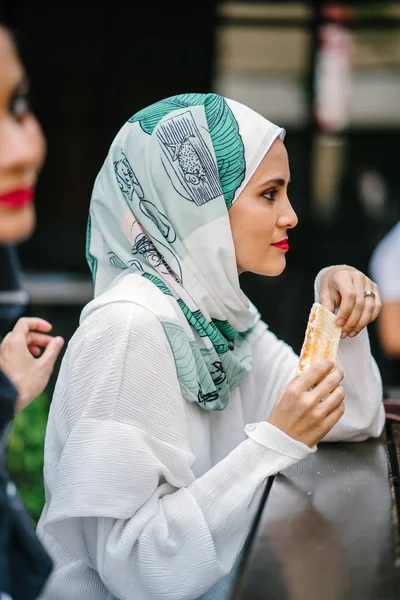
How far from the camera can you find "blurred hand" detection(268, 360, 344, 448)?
1.88 m

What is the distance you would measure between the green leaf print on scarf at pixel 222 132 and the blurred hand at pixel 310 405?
0.49 m

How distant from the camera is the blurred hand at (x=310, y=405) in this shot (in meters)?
1.88

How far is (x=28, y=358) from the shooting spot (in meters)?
1.87

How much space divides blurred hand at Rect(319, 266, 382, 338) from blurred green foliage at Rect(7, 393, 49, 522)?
2.09 m

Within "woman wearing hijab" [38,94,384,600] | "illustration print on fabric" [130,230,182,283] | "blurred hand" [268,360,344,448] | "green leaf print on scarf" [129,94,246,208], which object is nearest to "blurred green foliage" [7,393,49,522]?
A: "woman wearing hijab" [38,94,384,600]

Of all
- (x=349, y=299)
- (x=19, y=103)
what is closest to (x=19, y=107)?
(x=19, y=103)

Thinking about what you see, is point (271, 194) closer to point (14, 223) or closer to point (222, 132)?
point (222, 132)

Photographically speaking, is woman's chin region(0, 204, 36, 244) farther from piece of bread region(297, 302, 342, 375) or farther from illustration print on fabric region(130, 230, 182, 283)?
piece of bread region(297, 302, 342, 375)

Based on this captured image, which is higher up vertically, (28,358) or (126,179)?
(126,179)

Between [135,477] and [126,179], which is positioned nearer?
[135,477]

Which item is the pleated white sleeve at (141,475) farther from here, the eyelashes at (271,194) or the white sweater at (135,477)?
the eyelashes at (271,194)

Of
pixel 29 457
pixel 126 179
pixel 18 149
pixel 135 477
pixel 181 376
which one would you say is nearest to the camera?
pixel 18 149

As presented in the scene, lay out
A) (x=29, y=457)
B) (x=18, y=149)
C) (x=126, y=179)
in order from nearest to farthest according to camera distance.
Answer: (x=18, y=149) < (x=126, y=179) < (x=29, y=457)

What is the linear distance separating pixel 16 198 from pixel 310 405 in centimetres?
79
